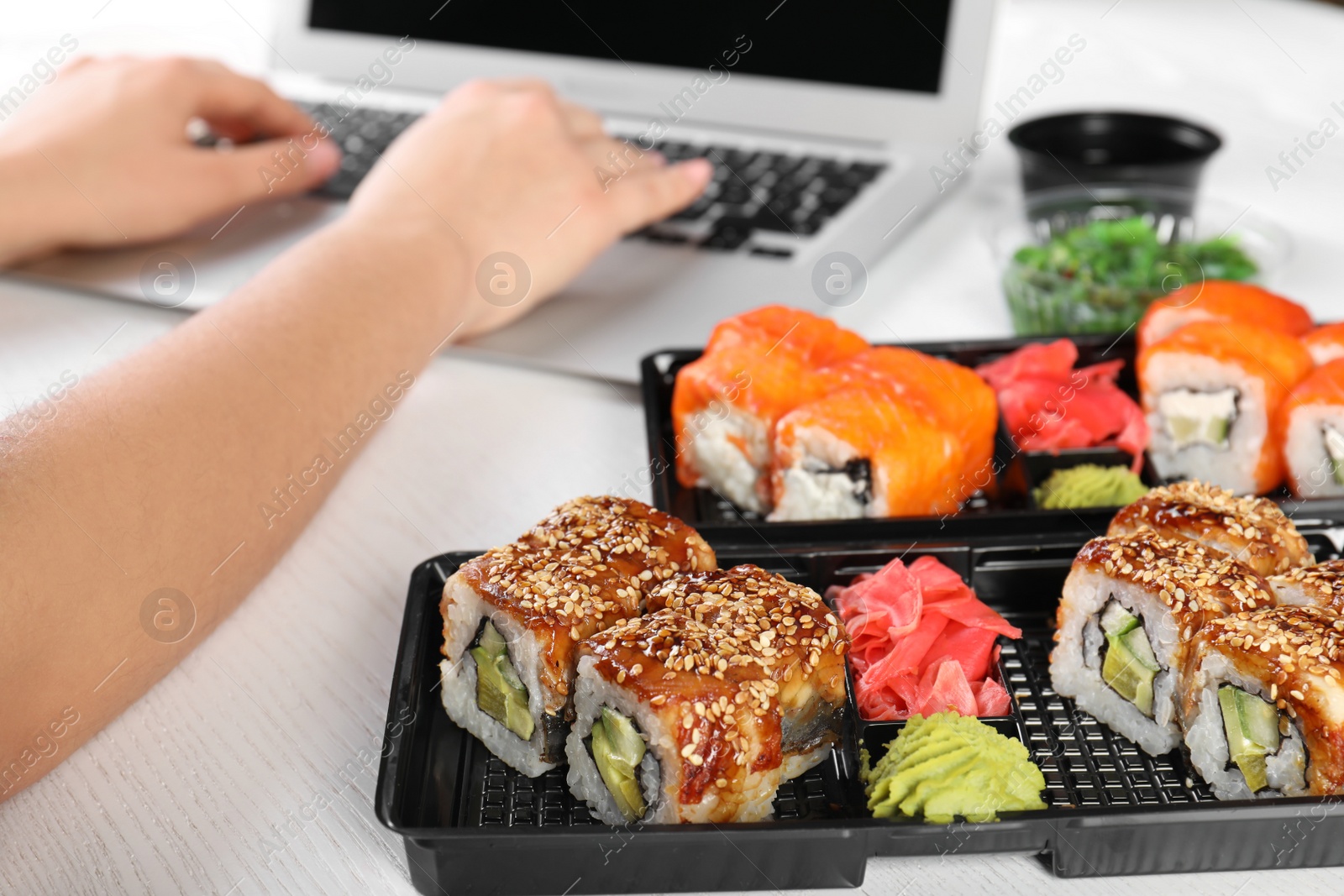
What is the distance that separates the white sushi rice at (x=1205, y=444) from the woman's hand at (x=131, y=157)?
144 cm

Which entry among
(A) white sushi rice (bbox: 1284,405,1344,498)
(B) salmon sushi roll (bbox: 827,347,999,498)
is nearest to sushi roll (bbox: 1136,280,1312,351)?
(A) white sushi rice (bbox: 1284,405,1344,498)

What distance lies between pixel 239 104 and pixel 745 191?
35.3 inches

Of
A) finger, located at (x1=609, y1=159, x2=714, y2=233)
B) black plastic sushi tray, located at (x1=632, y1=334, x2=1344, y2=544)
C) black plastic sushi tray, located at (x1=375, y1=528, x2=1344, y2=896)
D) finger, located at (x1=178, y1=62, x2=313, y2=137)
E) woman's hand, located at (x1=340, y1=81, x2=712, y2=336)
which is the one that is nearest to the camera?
black plastic sushi tray, located at (x1=375, y1=528, x2=1344, y2=896)

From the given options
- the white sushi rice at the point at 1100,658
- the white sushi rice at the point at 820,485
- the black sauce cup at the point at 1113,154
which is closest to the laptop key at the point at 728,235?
the black sauce cup at the point at 1113,154

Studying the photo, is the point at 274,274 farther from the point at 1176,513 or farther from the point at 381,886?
the point at 1176,513

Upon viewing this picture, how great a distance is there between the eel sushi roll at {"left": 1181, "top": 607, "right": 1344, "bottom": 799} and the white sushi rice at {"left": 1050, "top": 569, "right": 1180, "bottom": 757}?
1.1 inches

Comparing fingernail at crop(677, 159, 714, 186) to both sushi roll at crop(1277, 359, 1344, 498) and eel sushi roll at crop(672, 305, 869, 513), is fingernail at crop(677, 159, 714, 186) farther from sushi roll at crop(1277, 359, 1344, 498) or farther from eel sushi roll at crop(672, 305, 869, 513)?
sushi roll at crop(1277, 359, 1344, 498)

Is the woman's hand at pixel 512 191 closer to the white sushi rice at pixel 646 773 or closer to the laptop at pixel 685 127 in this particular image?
the laptop at pixel 685 127

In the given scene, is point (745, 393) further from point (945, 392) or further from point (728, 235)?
point (728, 235)

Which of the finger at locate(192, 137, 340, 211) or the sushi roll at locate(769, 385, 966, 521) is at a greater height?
the sushi roll at locate(769, 385, 966, 521)

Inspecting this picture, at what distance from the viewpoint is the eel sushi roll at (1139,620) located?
1.09 m

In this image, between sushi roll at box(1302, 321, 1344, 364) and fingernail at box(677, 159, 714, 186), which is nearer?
sushi roll at box(1302, 321, 1344, 364)

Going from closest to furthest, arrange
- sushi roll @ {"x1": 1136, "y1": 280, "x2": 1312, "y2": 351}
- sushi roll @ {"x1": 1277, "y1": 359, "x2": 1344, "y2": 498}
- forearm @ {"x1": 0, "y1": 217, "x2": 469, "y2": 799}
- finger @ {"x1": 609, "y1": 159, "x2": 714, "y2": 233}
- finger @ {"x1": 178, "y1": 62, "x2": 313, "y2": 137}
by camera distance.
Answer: forearm @ {"x1": 0, "y1": 217, "x2": 469, "y2": 799}
sushi roll @ {"x1": 1277, "y1": 359, "x2": 1344, "y2": 498}
sushi roll @ {"x1": 1136, "y1": 280, "x2": 1312, "y2": 351}
finger @ {"x1": 609, "y1": 159, "x2": 714, "y2": 233}
finger @ {"x1": 178, "y1": 62, "x2": 313, "y2": 137}

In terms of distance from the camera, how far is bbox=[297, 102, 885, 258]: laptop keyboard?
1932mm
